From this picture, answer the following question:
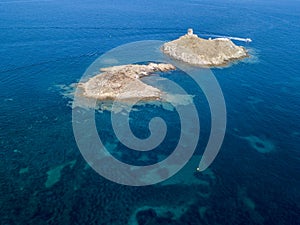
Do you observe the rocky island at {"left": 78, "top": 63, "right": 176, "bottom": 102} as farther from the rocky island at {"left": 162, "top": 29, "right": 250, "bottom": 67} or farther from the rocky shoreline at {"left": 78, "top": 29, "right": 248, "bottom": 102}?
the rocky island at {"left": 162, "top": 29, "right": 250, "bottom": 67}

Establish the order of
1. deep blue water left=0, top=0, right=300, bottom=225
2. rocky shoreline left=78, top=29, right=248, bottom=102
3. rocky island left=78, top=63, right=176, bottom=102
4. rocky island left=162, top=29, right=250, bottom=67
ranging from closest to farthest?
1. deep blue water left=0, top=0, right=300, bottom=225
2. rocky island left=78, top=63, right=176, bottom=102
3. rocky shoreline left=78, top=29, right=248, bottom=102
4. rocky island left=162, top=29, right=250, bottom=67

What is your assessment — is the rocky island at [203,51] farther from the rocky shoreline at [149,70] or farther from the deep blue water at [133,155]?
the deep blue water at [133,155]

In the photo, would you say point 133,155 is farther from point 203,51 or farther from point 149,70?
point 203,51

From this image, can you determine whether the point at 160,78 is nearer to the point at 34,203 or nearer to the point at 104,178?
the point at 104,178

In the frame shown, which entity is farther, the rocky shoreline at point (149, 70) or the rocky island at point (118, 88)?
the rocky shoreline at point (149, 70)

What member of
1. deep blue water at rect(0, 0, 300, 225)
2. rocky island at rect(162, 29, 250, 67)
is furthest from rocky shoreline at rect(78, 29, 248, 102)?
deep blue water at rect(0, 0, 300, 225)

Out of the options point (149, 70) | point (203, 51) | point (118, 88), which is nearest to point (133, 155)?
point (118, 88)

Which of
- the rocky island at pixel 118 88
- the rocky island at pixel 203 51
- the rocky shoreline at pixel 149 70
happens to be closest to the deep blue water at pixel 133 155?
the rocky island at pixel 203 51

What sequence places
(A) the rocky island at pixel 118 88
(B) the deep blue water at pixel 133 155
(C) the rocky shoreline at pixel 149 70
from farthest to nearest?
(C) the rocky shoreline at pixel 149 70
(A) the rocky island at pixel 118 88
(B) the deep blue water at pixel 133 155
